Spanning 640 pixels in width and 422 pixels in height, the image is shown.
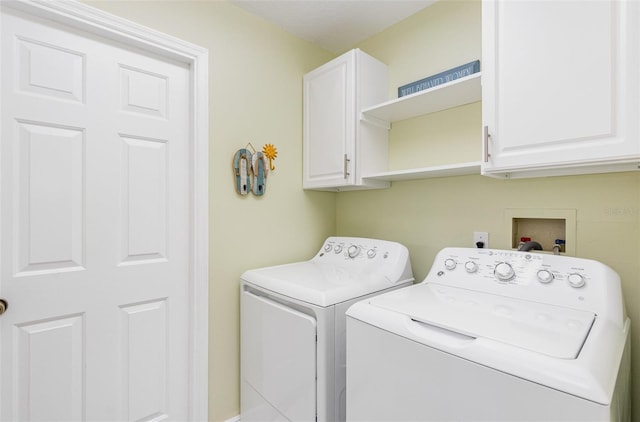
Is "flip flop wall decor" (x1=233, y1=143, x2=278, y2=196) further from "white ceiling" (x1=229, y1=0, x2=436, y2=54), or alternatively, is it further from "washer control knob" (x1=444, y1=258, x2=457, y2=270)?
"washer control knob" (x1=444, y1=258, x2=457, y2=270)

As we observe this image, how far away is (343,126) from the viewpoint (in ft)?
6.13

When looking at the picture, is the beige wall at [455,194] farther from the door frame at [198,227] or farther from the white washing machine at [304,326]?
the door frame at [198,227]

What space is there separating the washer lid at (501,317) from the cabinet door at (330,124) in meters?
0.88

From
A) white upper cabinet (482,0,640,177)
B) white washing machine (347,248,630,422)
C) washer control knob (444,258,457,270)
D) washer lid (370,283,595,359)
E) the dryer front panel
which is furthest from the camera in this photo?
washer control knob (444,258,457,270)

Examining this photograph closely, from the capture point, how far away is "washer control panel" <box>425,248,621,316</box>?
1.07 m

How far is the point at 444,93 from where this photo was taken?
1.54m

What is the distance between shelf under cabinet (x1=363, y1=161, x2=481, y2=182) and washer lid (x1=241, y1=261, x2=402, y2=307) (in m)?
0.55

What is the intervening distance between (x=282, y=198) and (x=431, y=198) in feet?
3.12

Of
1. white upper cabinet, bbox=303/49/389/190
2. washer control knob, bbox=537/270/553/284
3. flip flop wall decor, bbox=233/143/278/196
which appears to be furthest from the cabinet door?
washer control knob, bbox=537/270/553/284

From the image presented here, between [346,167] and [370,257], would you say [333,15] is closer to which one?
[346,167]

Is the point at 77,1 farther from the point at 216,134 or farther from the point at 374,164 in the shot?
the point at 374,164

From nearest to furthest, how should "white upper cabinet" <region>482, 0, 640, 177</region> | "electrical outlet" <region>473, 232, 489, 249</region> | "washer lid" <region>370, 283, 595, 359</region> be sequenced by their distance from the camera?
"washer lid" <region>370, 283, 595, 359</region>, "white upper cabinet" <region>482, 0, 640, 177</region>, "electrical outlet" <region>473, 232, 489, 249</region>

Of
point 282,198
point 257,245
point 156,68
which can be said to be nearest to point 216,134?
point 156,68

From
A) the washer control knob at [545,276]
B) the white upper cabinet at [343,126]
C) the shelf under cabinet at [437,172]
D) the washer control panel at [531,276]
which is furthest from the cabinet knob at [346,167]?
the washer control knob at [545,276]
